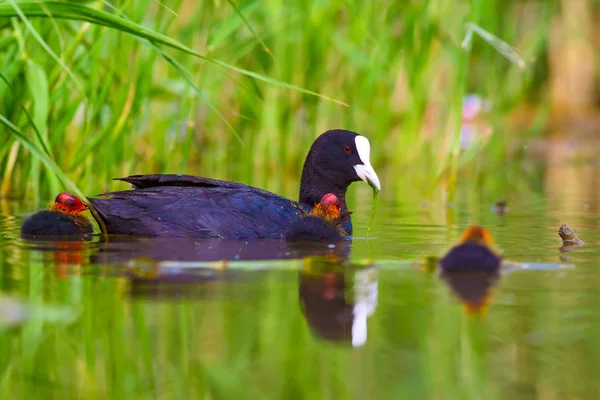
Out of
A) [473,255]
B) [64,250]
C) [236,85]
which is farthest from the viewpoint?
[236,85]

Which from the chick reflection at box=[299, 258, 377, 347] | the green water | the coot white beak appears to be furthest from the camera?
the coot white beak

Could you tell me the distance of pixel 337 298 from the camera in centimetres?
354

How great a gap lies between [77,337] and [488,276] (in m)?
1.69

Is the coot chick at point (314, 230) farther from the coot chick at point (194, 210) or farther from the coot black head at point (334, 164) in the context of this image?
the coot black head at point (334, 164)

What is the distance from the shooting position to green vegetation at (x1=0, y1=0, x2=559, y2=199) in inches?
237

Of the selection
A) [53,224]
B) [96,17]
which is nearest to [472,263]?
[96,17]

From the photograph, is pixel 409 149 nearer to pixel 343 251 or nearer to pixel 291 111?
pixel 291 111

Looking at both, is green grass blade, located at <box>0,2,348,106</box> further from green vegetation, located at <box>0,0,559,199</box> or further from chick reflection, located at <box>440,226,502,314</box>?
chick reflection, located at <box>440,226,502,314</box>

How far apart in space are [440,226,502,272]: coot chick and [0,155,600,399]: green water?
110mm

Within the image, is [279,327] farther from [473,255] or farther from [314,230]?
[314,230]

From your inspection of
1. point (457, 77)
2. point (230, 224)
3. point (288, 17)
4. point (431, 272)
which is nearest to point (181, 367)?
point (431, 272)

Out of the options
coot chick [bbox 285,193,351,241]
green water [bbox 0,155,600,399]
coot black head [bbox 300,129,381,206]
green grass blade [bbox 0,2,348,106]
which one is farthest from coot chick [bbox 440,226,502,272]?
coot black head [bbox 300,129,381,206]

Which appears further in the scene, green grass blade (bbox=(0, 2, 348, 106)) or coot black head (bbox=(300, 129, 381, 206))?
coot black head (bbox=(300, 129, 381, 206))

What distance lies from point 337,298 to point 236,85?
6065 mm
